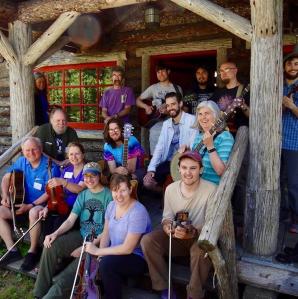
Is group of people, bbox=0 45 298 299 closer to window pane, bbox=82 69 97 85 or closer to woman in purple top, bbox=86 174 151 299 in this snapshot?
woman in purple top, bbox=86 174 151 299

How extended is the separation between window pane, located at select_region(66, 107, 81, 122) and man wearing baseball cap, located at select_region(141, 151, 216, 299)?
475cm

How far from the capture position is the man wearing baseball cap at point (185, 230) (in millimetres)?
2971

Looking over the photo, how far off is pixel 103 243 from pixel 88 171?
0.71m

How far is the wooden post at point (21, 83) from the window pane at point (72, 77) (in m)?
2.58

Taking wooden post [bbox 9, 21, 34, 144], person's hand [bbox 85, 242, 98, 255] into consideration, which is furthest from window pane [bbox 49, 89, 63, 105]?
person's hand [bbox 85, 242, 98, 255]

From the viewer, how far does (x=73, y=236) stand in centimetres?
367

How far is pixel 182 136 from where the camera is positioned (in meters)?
4.29

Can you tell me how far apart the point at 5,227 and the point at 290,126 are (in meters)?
3.26

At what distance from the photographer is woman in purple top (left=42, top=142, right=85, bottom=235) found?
13.1 feet

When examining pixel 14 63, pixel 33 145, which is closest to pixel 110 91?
pixel 14 63

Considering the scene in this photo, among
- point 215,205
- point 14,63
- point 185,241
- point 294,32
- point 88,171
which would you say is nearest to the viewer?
point 215,205

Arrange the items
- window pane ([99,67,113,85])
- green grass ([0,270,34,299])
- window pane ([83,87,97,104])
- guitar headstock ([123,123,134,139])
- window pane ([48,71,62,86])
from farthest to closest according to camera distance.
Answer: window pane ([48,71,62,86]) < window pane ([83,87,97,104]) < window pane ([99,67,113,85]) < guitar headstock ([123,123,134,139]) < green grass ([0,270,34,299])

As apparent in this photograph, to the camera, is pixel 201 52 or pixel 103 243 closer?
pixel 103 243

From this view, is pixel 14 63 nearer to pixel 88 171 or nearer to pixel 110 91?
pixel 110 91
